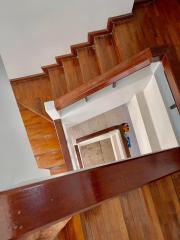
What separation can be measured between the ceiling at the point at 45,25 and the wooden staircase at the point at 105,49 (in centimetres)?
13

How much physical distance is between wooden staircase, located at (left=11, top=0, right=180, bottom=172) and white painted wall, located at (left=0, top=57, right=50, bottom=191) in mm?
1532

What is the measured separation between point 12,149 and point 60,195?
0.46 meters

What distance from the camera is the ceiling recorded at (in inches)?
76.8

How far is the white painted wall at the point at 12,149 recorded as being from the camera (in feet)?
2.57

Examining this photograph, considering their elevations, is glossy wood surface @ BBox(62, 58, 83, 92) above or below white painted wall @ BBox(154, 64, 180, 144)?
above

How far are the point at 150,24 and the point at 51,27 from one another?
3.16ft

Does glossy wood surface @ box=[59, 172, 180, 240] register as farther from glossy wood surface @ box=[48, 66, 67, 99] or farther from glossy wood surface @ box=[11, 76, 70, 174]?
glossy wood surface @ box=[11, 76, 70, 174]

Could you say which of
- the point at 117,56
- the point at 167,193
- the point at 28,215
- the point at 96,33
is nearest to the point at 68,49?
the point at 96,33

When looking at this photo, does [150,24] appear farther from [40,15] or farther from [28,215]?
[28,215]

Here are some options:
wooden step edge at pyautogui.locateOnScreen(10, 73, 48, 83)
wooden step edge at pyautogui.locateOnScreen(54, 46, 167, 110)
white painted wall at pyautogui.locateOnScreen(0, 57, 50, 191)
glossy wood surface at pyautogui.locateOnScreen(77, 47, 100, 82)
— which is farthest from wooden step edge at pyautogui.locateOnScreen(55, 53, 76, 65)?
white painted wall at pyautogui.locateOnScreen(0, 57, 50, 191)

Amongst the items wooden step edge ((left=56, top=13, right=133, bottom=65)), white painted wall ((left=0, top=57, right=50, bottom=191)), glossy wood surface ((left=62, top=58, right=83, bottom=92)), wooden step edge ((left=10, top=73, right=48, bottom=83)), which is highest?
wooden step edge ((left=56, top=13, right=133, bottom=65))

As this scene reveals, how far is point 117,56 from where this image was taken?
250 cm

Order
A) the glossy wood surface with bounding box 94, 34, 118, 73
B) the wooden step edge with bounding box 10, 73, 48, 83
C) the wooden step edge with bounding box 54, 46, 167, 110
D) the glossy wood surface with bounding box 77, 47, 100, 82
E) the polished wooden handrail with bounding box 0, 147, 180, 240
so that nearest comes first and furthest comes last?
the polished wooden handrail with bounding box 0, 147, 180, 240
the wooden step edge with bounding box 54, 46, 167, 110
the glossy wood surface with bounding box 94, 34, 118, 73
the glossy wood surface with bounding box 77, 47, 100, 82
the wooden step edge with bounding box 10, 73, 48, 83

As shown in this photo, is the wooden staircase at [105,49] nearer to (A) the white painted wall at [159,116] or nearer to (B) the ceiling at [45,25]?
(B) the ceiling at [45,25]
